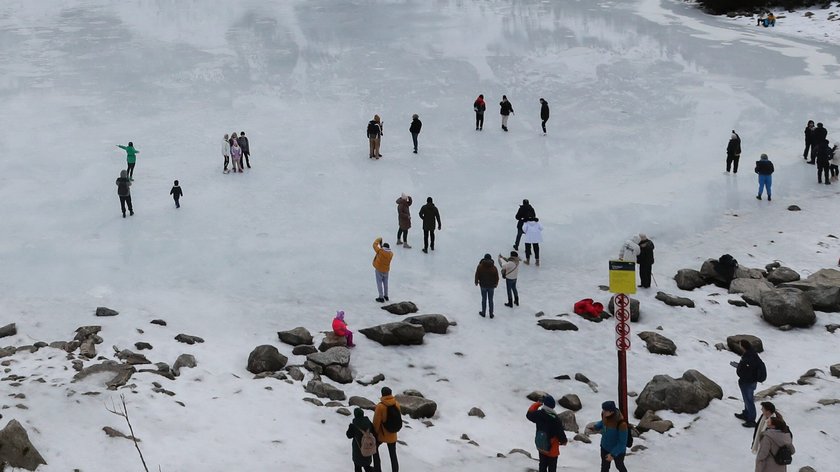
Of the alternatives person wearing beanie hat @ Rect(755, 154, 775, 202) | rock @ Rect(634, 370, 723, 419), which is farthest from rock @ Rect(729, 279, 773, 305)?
person wearing beanie hat @ Rect(755, 154, 775, 202)

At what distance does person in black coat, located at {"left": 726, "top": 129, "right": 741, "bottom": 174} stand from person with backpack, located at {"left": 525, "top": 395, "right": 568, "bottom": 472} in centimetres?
1757

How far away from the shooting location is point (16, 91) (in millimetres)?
33219

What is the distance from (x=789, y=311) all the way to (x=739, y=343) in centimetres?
188

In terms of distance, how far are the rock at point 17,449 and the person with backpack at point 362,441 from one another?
3.63 m

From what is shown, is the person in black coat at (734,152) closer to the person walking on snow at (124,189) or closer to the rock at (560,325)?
the rock at (560,325)

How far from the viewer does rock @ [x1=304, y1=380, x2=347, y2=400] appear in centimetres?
1228

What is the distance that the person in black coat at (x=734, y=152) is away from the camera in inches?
960

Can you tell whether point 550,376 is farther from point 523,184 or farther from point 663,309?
point 523,184

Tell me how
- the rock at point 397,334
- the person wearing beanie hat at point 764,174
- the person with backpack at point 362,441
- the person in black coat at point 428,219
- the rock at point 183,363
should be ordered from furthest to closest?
1. the person wearing beanie hat at point 764,174
2. the person in black coat at point 428,219
3. the rock at point 397,334
4. the rock at point 183,363
5. the person with backpack at point 362,441

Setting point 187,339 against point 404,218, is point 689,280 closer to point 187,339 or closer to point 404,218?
point 404,218

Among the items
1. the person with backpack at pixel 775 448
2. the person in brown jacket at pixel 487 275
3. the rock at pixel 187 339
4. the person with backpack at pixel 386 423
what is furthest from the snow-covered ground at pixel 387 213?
the person with backpack at pixel 775 448

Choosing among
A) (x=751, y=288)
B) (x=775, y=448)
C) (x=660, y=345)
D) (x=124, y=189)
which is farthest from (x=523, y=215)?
(x=775, y=448)

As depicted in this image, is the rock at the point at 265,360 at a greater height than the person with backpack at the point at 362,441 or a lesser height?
lesser

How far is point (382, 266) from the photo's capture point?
16.4 meters
